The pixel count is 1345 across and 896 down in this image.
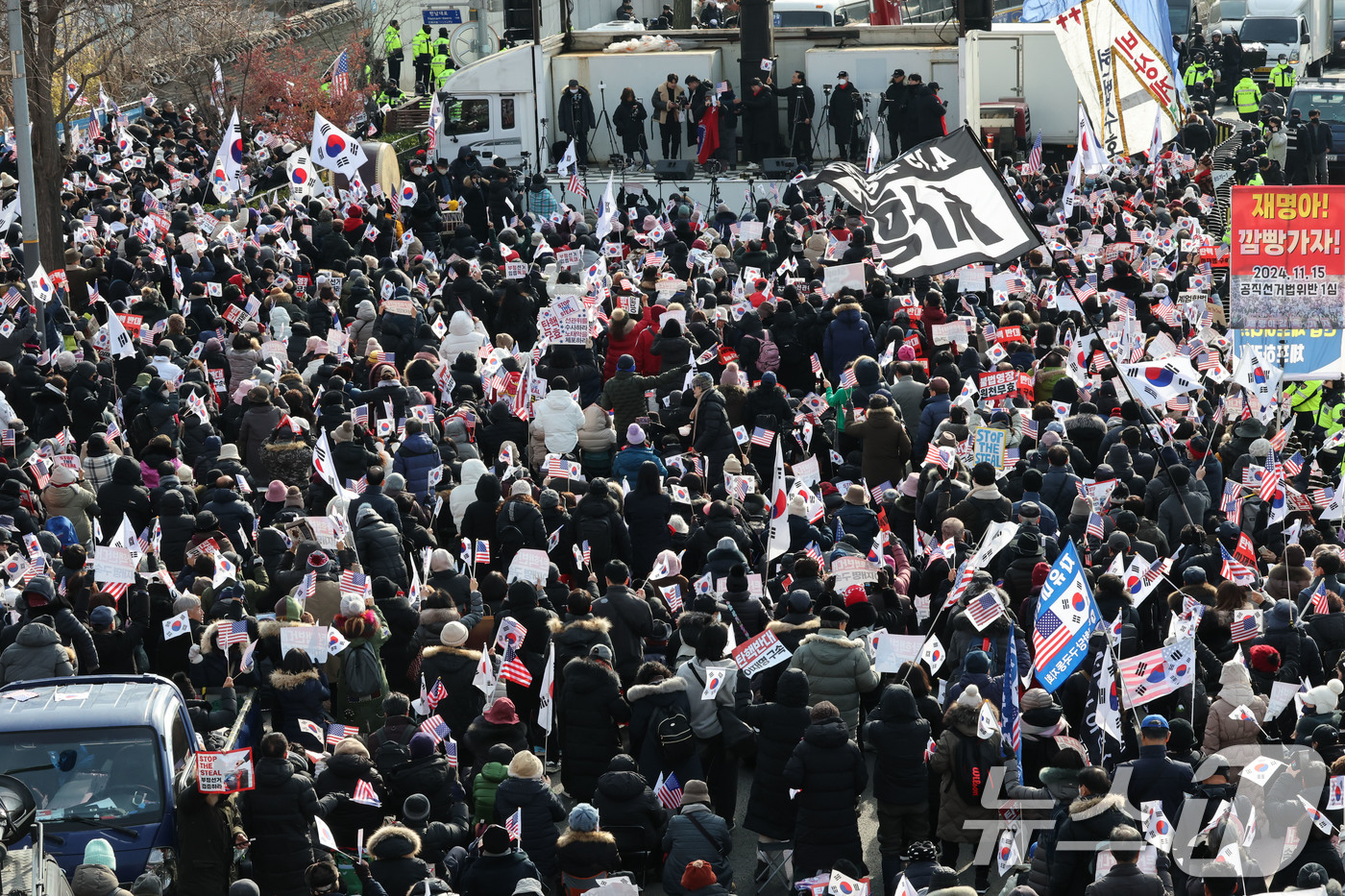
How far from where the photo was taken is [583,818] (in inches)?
334

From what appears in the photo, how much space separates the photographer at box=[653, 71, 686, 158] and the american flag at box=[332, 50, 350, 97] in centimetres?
662

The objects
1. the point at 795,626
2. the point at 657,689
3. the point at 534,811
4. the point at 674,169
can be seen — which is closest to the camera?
the point at 534,811

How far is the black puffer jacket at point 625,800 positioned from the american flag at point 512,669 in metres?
1.44

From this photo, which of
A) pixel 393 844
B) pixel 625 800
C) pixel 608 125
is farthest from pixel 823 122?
pixel 393 844

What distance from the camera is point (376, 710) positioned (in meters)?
10.7

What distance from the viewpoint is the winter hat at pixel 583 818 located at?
848cm

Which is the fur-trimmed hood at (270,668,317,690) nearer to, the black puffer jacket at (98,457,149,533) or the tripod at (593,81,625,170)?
the black puffer jacket at (98,457,149,533)

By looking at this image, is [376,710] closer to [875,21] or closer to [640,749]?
[640,749]

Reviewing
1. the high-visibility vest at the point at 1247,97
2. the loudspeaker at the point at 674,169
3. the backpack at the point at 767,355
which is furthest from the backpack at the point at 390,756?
the high-visibility vest at the point at 1247,97

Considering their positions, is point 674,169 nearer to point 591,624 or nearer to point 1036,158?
point 1036,158

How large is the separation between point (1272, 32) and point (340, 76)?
1929cm

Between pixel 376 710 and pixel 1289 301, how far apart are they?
307 inches

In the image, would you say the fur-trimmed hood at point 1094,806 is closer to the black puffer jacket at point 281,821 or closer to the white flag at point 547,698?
the white flag at point 547,698

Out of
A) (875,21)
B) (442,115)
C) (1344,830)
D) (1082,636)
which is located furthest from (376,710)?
(875,21)
